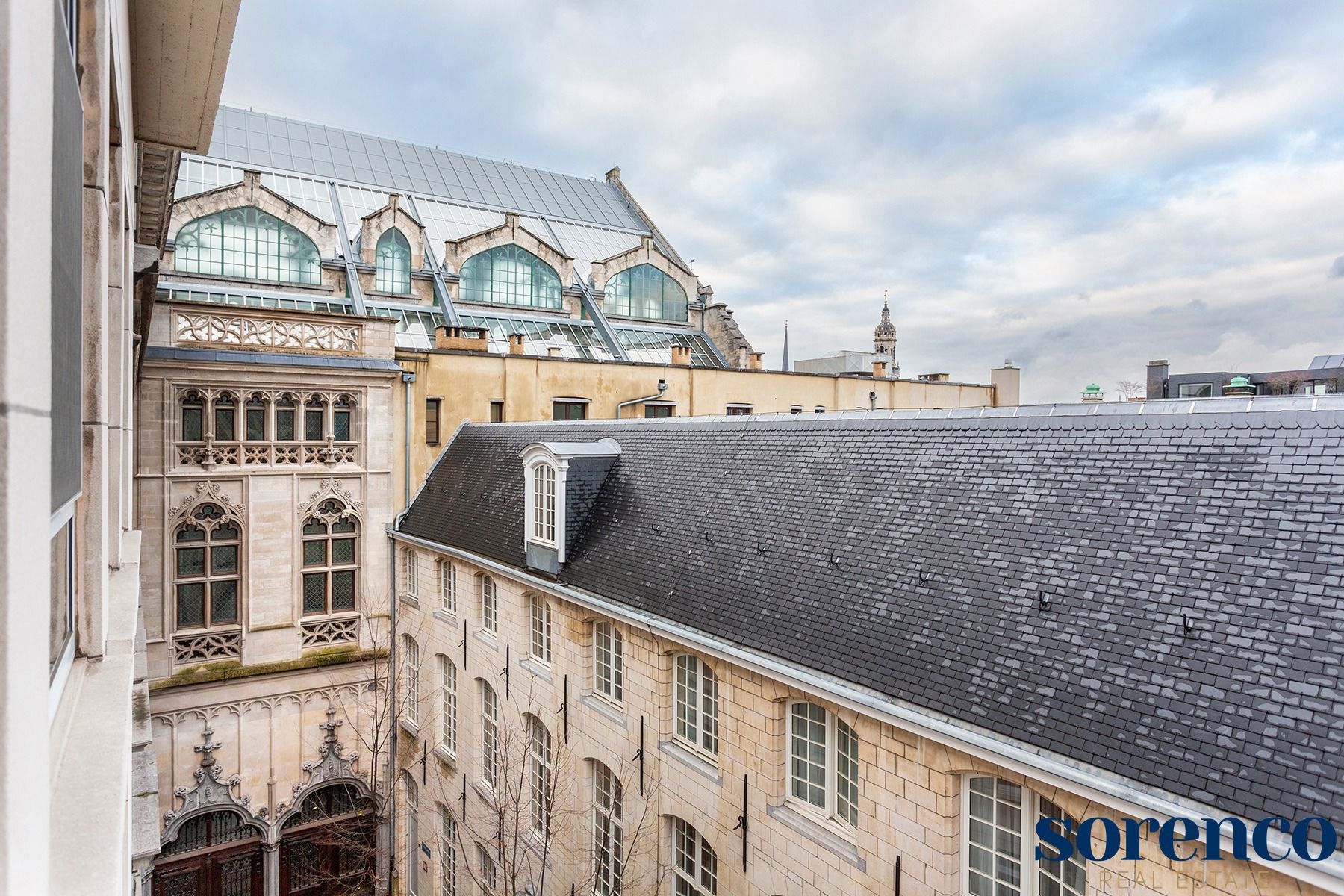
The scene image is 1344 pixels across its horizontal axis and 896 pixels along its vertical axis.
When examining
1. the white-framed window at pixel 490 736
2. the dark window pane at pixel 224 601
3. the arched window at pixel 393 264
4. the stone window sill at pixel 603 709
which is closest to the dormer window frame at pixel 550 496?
the stone window sill at pixel 603 709

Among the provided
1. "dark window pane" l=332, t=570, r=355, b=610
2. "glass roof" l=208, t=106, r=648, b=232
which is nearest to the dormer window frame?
"dark window pane" l=332, t=570, r=355, b=610

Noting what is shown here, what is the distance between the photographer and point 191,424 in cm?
1875

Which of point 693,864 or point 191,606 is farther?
point 191,606

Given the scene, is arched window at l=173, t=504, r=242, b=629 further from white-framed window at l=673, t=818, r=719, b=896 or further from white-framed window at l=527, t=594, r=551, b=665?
white-framed window at l=673, t=818, r=719, b=896

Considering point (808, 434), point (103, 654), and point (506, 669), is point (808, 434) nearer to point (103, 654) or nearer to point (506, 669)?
point (506, 669)

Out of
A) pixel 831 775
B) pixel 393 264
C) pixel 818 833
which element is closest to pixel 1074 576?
pixel 831 775

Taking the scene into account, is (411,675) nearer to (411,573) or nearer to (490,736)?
(411,573)

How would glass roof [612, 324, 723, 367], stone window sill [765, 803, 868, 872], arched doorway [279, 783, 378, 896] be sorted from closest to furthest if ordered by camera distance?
stone window sill [765, 803, 868, 872] → arched doorway [279, 783, 378, 896] → glass roof [612, 324, 723, 367]

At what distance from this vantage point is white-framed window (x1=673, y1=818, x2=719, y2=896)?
37.6ft

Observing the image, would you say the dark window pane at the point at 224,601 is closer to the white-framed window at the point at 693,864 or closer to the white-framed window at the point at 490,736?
the white-framed window at the point at 490,736

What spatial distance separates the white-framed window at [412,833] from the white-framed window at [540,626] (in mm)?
8433

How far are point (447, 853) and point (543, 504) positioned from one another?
34.9ft

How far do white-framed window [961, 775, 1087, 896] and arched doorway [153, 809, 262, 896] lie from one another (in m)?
19.0

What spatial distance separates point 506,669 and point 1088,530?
12.0 meters
